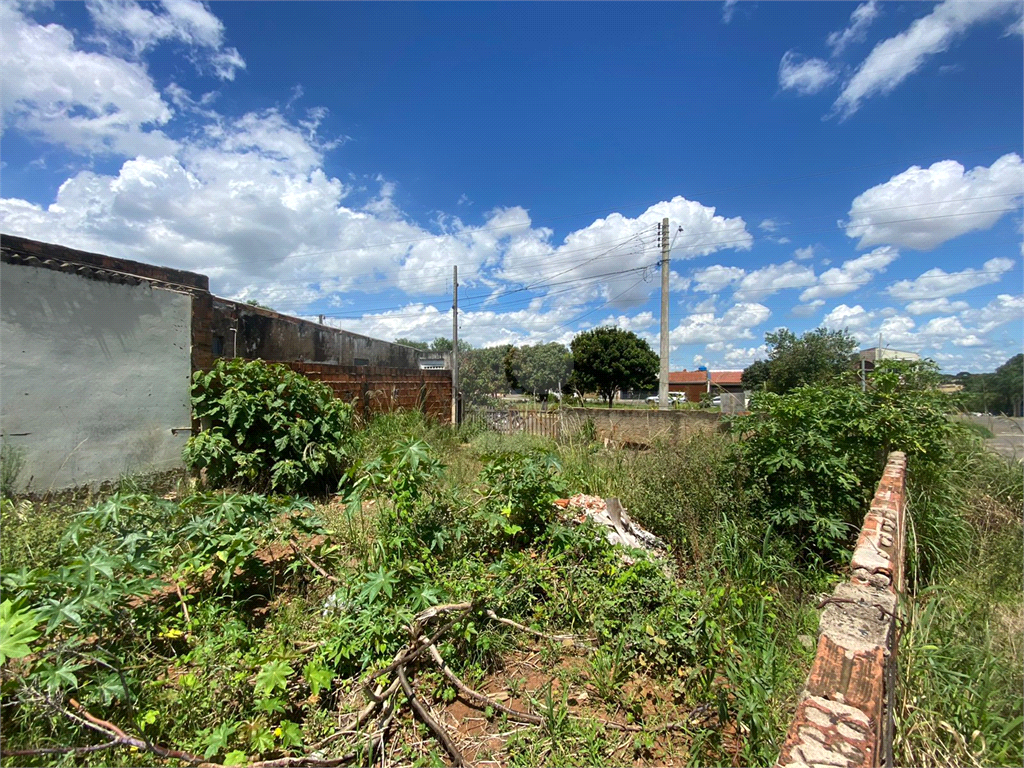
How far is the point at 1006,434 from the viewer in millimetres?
6434

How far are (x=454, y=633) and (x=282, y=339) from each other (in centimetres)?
729

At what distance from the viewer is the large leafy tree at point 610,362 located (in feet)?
102

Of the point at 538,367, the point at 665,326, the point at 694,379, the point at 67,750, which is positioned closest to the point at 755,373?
the point at 538,367

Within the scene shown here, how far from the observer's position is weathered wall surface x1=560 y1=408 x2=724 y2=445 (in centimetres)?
733

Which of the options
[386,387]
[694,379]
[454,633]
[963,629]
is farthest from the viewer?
[694,379]

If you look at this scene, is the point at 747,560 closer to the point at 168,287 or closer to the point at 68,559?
the point at 68,559

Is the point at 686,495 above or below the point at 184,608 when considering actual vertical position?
above

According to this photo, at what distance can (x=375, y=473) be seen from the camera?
8.67 feet

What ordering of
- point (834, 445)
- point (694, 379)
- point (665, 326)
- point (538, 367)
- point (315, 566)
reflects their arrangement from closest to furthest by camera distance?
point (315, 566)
point (834, 445)
point (665, 326)
point (538, 367)
point (694, 379)

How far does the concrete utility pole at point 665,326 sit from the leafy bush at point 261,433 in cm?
950

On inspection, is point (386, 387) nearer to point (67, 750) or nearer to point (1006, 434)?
point (67, 750)

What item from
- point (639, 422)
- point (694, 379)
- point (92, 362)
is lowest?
point (639, 422)

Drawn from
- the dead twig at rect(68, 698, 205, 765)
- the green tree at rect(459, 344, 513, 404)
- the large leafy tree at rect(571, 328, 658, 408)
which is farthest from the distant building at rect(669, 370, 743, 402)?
the dead twig at rect(68, 698, 205, 765)

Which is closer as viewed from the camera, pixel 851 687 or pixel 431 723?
pixel 851 687
